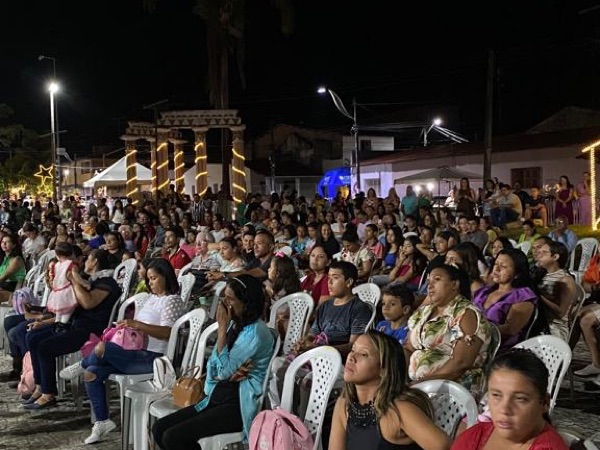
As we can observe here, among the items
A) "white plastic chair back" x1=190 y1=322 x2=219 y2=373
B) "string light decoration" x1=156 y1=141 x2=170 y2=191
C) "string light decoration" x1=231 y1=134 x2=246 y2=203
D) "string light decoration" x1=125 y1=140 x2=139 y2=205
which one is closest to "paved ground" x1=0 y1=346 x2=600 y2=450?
"white plastic chair back" x1=190 y1=322 x2=219 y2=373

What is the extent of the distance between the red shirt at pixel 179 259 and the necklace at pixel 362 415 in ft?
20.7

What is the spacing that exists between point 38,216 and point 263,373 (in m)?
16.3

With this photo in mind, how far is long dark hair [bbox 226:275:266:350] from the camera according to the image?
4.03 m

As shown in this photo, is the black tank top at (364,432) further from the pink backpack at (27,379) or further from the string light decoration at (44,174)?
the string light decoration at (44,174)

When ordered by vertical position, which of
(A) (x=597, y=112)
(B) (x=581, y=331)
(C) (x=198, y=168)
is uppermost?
(A) (x=597, y=112)

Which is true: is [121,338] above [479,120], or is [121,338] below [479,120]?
below

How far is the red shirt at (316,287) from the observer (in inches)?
244

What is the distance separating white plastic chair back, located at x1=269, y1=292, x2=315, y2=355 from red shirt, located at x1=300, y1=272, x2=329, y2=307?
61 centimetres

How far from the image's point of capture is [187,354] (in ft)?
15.8

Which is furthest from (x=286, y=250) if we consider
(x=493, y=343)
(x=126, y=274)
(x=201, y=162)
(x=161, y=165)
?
(x=161, y=165)

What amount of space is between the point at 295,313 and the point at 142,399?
63.1 inches

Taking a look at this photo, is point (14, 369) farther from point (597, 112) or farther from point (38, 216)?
point (597, 112)

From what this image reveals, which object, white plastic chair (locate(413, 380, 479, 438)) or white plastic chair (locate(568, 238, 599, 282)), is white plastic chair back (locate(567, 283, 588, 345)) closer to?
white plastic chair (locate(413, 380, 479, 438))

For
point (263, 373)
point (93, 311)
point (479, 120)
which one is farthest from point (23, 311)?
point (479, 120)
